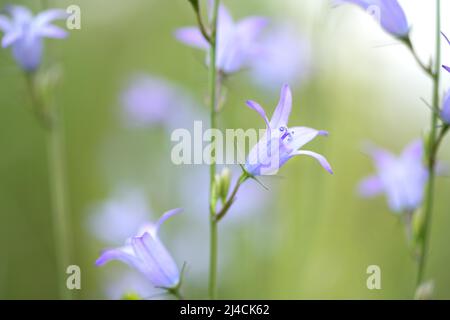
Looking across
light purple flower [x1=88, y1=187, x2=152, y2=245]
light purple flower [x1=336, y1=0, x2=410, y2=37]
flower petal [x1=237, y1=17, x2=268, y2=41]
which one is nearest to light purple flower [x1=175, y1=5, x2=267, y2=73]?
flower petal [x1=237, y1=17, x2=268, y2=41]

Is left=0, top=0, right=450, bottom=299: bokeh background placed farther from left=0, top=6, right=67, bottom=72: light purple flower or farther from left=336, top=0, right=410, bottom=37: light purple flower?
left=336, top=0, right=410, bottom=37: light purple flower

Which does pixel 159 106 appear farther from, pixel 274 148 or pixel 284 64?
pixel 274 148

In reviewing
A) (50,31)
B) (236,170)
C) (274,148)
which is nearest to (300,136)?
(274,148)

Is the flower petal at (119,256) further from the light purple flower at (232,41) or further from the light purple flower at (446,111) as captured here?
the light purple flower at (446,111)

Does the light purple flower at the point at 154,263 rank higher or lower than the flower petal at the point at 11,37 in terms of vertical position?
lower

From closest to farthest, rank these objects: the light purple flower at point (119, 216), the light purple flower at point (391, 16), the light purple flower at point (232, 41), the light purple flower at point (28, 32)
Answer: the light purple flower at point (391, 16) < the light purple flower at point (232, 41) < the light purple flower at point (28, 32) < the light purple flower at point (119, 216)

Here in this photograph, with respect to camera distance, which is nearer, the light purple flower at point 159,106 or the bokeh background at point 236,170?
the bokeh background at point 236,170

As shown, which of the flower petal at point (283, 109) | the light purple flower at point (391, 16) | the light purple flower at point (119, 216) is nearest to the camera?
the flower petal at point (283, 109)

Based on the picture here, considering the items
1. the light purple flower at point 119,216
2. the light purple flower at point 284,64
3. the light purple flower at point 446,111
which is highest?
the light purple flower at point 284,64

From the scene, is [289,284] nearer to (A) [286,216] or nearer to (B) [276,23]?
(A) [286,216]

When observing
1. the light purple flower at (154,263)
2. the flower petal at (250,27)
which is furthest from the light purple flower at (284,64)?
the light purple flower at (154,263)
